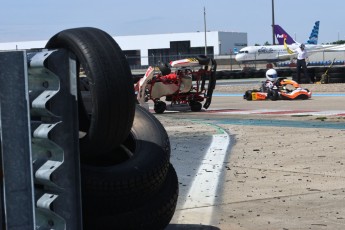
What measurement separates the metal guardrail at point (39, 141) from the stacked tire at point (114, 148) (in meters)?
0.60

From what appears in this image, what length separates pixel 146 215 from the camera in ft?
14.6

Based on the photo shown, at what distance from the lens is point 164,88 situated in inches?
697

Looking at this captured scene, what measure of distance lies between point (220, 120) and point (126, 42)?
312ft

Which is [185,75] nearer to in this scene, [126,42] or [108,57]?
[108,57]

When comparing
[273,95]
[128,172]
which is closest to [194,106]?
[273,95]

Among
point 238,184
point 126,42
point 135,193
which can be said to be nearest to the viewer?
point 135,193

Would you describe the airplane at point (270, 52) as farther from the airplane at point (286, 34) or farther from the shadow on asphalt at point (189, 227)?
the shadow on asphalt at point (189, 227)

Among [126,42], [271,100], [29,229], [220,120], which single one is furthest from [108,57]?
[126,42]

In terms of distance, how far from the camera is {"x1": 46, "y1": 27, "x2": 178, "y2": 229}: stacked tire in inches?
138

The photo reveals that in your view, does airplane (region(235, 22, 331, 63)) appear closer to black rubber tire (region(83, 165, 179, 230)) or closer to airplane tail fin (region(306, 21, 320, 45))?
airplane tail fin (region(306, 21, 320, 45))

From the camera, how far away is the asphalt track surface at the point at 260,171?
5523 millimetres

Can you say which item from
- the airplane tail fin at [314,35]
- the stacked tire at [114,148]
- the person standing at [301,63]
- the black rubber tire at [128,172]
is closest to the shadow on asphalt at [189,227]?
the stacked tire at [114,148]

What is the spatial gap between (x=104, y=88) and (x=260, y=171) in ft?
15.3

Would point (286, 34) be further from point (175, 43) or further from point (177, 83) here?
point (177, 83)
